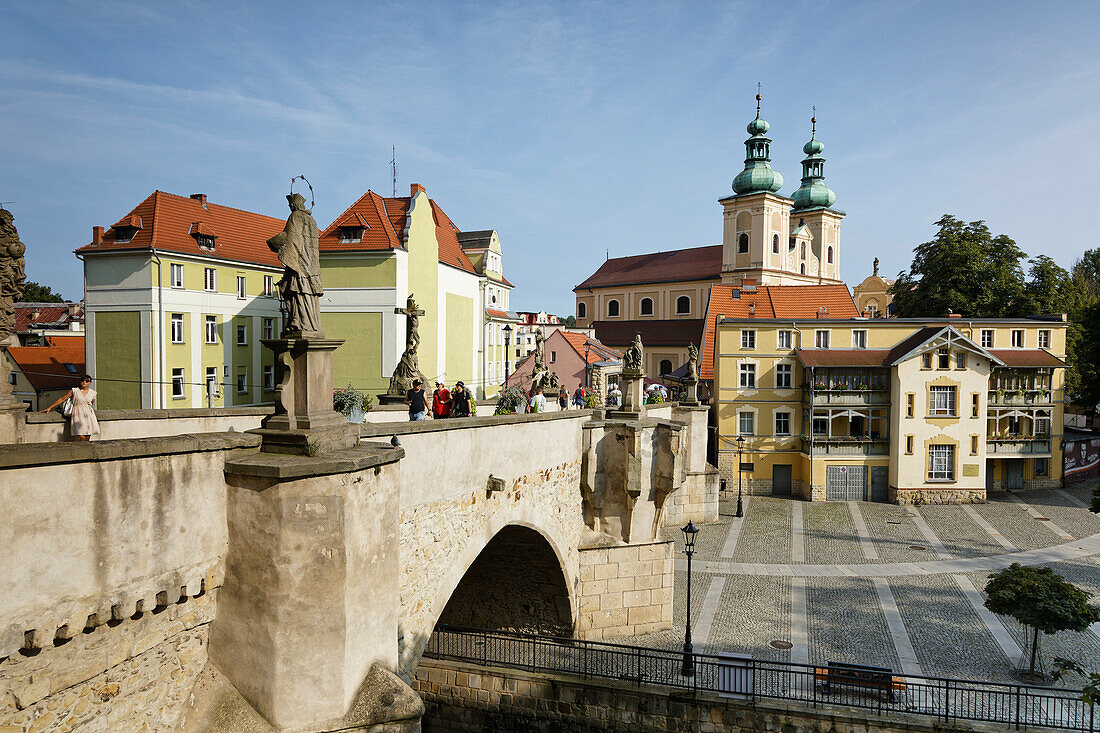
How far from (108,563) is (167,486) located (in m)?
0.80

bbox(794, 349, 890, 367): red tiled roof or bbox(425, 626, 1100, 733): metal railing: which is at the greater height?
bbox(794, 349, 890, 367): red tiled roof

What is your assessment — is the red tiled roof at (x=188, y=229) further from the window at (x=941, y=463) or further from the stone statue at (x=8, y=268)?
the window at (x=941, y=463)

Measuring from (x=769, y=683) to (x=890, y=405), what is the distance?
2503cm

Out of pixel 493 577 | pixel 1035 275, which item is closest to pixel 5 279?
pixel 493 577

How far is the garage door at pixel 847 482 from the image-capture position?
37250 millimetres

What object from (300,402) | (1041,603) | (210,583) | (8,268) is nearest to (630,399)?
(1041,603)

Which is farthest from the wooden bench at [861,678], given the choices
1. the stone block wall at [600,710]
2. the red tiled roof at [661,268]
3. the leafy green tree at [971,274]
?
the red tiled roof at [661,268]

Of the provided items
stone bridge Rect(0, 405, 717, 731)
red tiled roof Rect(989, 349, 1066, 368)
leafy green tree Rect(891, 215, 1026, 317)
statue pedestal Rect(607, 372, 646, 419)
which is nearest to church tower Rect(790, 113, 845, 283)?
leafy green tree Rect(891, 215, 1026, 317)

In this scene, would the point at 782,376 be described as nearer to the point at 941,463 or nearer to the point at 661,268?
the point at 941,463

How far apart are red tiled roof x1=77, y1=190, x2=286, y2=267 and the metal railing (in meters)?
21.0

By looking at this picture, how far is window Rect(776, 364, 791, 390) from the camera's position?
38562 mm

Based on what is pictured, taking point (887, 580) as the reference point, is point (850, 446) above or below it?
above

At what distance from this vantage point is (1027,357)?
38.5 m

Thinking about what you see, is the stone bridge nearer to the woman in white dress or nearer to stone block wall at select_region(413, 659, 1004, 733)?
the woman in white dress
